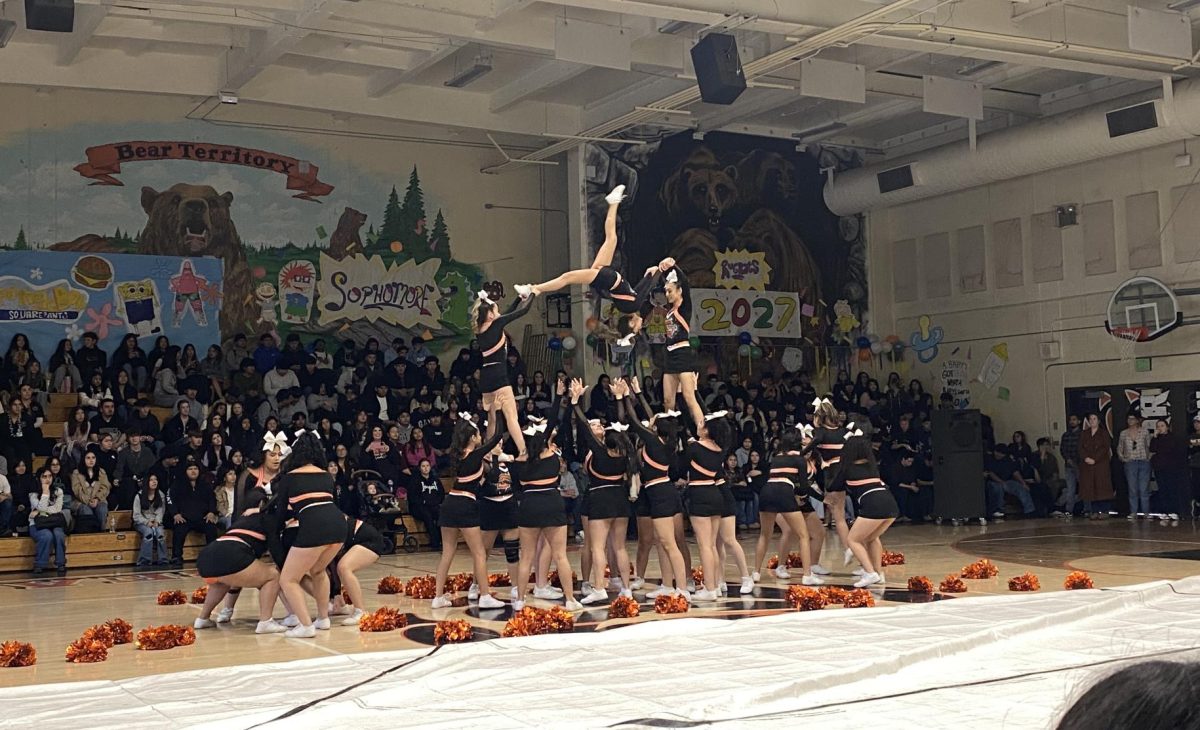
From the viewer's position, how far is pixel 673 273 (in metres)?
11.2

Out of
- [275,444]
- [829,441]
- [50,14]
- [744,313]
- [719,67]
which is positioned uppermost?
[719,67]

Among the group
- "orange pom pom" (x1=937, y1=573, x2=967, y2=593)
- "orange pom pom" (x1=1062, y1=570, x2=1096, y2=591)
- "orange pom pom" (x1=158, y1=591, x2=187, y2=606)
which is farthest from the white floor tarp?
"orange pom pom" (x1=158, y1=591, x2=187, y2=606)

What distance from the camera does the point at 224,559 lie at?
905 centimetres

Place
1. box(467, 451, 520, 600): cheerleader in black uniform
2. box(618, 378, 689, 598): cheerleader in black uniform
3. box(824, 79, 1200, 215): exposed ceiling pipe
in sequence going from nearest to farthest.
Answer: box(618, 378, 689, 598): cheerleader in black uniform, box(467, 451, 520, 600): cheerleader in black uniform, box(824, 79, 1200, 215): exposed ceiling pipe

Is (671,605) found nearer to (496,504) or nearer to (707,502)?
(707,502)

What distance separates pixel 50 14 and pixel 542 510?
250 inches

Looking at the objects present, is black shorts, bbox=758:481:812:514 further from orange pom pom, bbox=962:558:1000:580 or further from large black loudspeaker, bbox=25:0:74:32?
large black loudspeaker, bbox=25:0:74:32

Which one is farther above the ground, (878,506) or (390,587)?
(878,506)

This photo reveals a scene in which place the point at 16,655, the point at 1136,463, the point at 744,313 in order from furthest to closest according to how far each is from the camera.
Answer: the point at 744,313
the point at 1136,463
the point at 16,655

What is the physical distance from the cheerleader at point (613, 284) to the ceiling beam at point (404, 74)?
692cm

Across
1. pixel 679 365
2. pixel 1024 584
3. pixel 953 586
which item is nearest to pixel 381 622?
pixel 679 365

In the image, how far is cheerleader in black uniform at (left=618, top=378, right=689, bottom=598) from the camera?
10.6m

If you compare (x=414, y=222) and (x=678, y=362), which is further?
(x=414, y=222)

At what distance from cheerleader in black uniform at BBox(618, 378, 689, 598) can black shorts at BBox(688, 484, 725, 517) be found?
151mm
